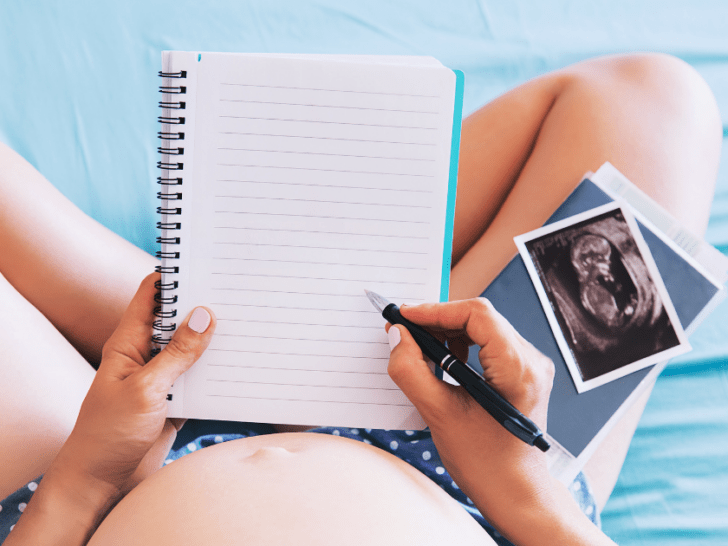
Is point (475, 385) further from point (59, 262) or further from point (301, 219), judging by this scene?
point (59, 262)

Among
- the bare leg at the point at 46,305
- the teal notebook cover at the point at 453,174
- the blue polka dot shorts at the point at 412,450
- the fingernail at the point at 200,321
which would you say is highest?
the teal notebook cover at the point at 453,174

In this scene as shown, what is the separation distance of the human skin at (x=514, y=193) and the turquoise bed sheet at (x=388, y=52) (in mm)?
185

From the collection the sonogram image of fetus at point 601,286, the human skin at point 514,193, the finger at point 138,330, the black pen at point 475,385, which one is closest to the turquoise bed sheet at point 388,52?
the human skin at point 514,193

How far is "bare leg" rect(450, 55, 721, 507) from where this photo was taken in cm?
78

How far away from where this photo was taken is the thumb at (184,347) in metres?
0.54

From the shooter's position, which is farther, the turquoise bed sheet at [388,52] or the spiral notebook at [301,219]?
the turquoise bed sheet at [388,52]

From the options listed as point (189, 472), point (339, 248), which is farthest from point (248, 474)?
point (339, 248)

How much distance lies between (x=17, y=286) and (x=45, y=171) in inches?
12.7

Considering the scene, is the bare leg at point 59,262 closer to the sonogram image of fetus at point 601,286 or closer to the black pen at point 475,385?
the black pen at point 475,385

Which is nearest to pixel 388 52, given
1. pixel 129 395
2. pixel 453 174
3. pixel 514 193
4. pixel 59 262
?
pixel 514 193

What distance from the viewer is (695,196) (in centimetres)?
79

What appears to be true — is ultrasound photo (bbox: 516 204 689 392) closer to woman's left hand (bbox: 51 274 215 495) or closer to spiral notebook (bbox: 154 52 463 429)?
spiral notebook (bbox: 154 52 463 429)

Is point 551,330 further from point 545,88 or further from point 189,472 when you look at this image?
point 189,472

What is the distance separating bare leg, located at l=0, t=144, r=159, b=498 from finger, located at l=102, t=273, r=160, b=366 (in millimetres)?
181
